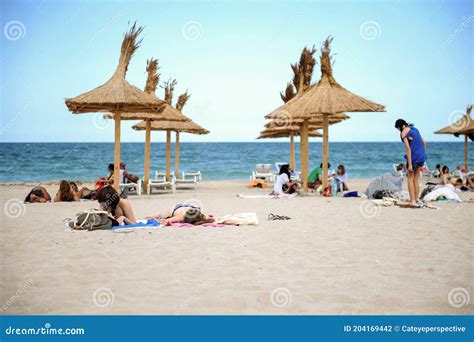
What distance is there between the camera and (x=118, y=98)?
927 centimetres

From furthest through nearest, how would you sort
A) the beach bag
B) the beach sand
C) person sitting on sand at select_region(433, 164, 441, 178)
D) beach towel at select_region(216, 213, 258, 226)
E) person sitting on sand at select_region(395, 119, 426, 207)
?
person sitting on sand at select_region(433, 164, 441, 178), person sitting on sand at select_region(395, 119, 426, 207), beach towel at select_region(216, 213, 258, 226), the beach bag, the beach sand

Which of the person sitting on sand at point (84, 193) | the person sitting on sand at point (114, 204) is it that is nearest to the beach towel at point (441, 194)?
the person sitting on sand at point (114, 204)

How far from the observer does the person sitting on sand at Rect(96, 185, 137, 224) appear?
224 inches

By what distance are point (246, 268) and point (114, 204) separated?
266 cm

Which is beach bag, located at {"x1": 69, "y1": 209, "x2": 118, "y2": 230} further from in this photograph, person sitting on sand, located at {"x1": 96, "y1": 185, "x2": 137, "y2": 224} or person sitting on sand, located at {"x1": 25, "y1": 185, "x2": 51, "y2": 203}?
person sitting on sand, located at {"x1": 25, "y1": 185, "x2": 51, "y2": 203}

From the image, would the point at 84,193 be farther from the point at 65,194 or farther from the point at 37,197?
the point at 37,197

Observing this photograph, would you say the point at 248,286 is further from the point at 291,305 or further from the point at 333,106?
the point at 333,106

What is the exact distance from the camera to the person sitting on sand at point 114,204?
5.70m

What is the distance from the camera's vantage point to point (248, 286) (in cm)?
329

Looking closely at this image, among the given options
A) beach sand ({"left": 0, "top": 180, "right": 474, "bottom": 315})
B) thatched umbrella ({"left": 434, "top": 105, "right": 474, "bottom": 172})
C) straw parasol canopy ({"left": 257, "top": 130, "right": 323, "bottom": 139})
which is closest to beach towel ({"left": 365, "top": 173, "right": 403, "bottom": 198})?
beach sand ({"left": 0, "top": 180, "right": 474, "bottom": 315})

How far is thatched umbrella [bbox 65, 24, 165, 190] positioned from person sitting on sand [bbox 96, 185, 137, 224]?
3.67 meters

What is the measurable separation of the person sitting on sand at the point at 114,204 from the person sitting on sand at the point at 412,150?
4330 mm

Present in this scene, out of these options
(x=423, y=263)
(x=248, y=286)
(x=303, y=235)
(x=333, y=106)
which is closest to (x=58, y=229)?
(x=303, y=235)
